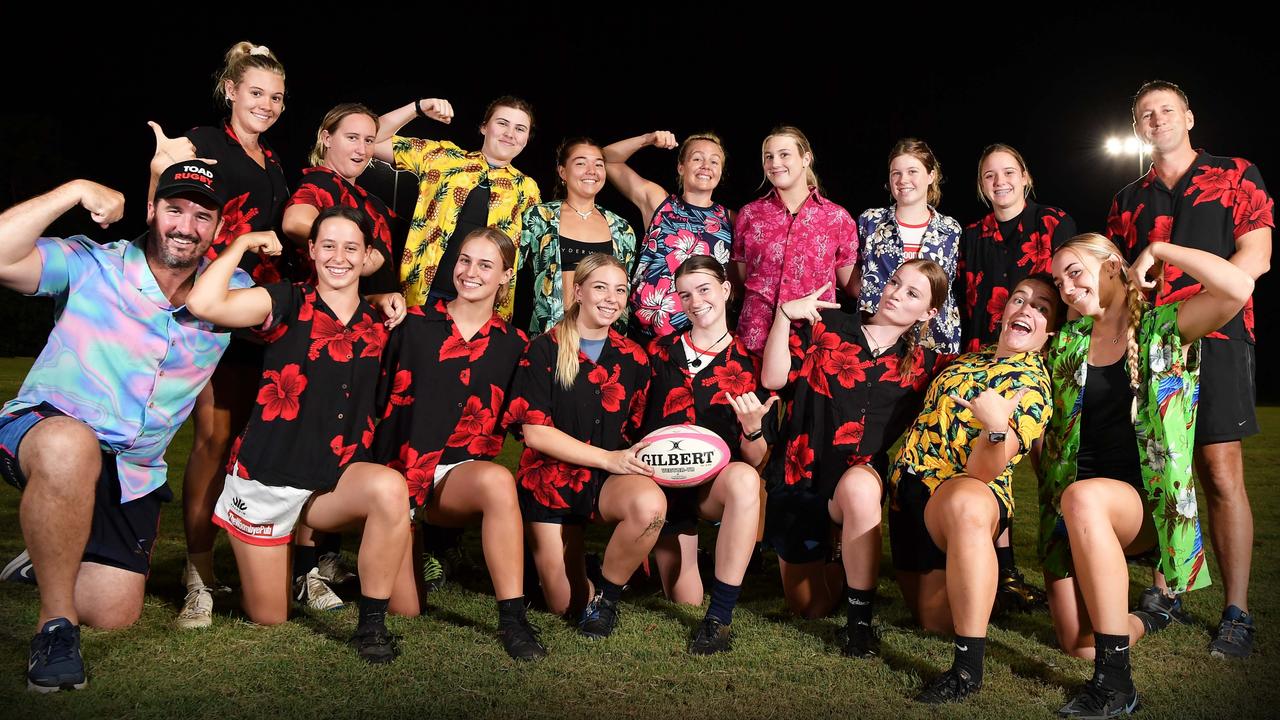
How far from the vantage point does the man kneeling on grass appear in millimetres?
2547

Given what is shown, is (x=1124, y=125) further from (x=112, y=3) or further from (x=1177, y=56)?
(x=112, y=3)

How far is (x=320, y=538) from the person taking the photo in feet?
12.3

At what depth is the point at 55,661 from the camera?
2436 millimetres

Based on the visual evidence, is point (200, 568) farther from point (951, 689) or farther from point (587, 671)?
point (951, 689)

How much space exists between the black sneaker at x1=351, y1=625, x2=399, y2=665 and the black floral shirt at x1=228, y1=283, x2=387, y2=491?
0.49m

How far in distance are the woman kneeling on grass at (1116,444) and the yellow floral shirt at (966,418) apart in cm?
13

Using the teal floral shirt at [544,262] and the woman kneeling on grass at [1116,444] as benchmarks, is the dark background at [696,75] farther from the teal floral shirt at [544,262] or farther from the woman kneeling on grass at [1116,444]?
the woman kneeling on grass at [1116,444]

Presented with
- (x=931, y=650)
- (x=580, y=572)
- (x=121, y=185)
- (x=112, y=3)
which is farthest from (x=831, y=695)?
(x=121, y=185)

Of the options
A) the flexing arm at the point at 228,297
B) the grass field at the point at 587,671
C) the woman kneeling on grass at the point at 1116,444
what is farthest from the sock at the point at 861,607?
the flexing arm at the point at 228,297

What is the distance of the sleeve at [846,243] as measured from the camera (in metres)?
3.90

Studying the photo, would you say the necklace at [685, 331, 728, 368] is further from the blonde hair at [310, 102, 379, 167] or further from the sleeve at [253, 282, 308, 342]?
the blonde hair at [310, 102, 379, 167]

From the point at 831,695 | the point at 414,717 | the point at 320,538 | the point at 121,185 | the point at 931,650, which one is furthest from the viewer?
the point at 121,185

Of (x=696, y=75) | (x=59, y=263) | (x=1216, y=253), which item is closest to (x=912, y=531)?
(x=1216, y=253)

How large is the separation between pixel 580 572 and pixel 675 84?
30.1ft
